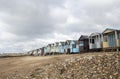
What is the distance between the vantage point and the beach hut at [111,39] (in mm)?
28077

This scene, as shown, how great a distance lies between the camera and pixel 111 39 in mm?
29766

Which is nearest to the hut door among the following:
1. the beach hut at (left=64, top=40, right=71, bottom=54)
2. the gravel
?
the gravel

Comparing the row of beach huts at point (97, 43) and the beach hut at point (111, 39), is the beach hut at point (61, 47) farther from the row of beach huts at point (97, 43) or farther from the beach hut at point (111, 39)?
the beach hut at point (111, 39)

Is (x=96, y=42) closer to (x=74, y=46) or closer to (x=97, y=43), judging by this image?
(x=97, y=43)

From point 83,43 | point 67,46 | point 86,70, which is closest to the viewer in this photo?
point 86,70

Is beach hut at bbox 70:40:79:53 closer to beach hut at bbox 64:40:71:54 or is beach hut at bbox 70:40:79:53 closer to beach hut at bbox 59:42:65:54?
beach hut at bbox 64:40:71:54

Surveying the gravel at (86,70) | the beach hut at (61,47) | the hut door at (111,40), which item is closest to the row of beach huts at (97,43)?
the hut door at (111,40)

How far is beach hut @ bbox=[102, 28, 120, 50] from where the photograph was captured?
2808 centimetres

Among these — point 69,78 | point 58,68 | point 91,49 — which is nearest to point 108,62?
point 69,78

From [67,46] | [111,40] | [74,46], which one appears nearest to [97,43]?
[111,40]

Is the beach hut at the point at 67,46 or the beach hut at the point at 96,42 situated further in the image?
the beach hut at the point at 67,46

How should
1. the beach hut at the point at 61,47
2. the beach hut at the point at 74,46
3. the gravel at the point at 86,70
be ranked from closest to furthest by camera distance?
1. the gravel at the point at 86,70
2. the beach hut at the point at 74,46
3. the beach hut at the point at 61,47

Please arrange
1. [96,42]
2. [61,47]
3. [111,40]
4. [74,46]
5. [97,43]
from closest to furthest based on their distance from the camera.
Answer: [111,40] < [97,43] < [96,42] < [74,46] < [61,47]

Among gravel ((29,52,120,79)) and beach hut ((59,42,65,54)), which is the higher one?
beach hut ((59,42,65,54))
